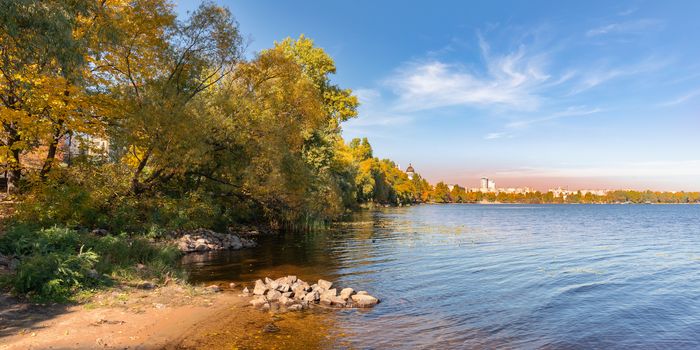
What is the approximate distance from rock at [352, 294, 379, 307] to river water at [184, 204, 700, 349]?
0.28 metres

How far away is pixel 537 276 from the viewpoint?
20.3 metres

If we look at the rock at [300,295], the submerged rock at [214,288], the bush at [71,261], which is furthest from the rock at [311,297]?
the bush at [71,261]

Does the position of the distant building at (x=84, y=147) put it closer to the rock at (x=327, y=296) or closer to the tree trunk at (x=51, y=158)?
the tree trunk at (x=51, y=158)

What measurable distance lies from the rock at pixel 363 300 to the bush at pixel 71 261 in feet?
24.1

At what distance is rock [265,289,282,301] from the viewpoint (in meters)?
14.1

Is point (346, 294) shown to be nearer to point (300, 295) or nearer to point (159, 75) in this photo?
point (300, 295)

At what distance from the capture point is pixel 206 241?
1095 inches

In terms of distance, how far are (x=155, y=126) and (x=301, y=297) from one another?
1454 centimetres

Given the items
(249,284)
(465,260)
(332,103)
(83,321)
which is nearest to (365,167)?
(332,103)

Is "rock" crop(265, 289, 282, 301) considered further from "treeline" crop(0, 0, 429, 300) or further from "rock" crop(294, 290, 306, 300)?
"treeline" crop(0, 0, 429, 300)

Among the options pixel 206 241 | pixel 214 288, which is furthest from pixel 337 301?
pixel 206 241

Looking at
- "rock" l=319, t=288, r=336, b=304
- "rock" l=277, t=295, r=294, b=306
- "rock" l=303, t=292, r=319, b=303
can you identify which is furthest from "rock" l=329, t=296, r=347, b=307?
"rock" l=277, t=295, r=294, b=306

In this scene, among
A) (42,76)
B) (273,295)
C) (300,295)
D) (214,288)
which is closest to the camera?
(273,295)

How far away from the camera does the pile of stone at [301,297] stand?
1373 centimetres
